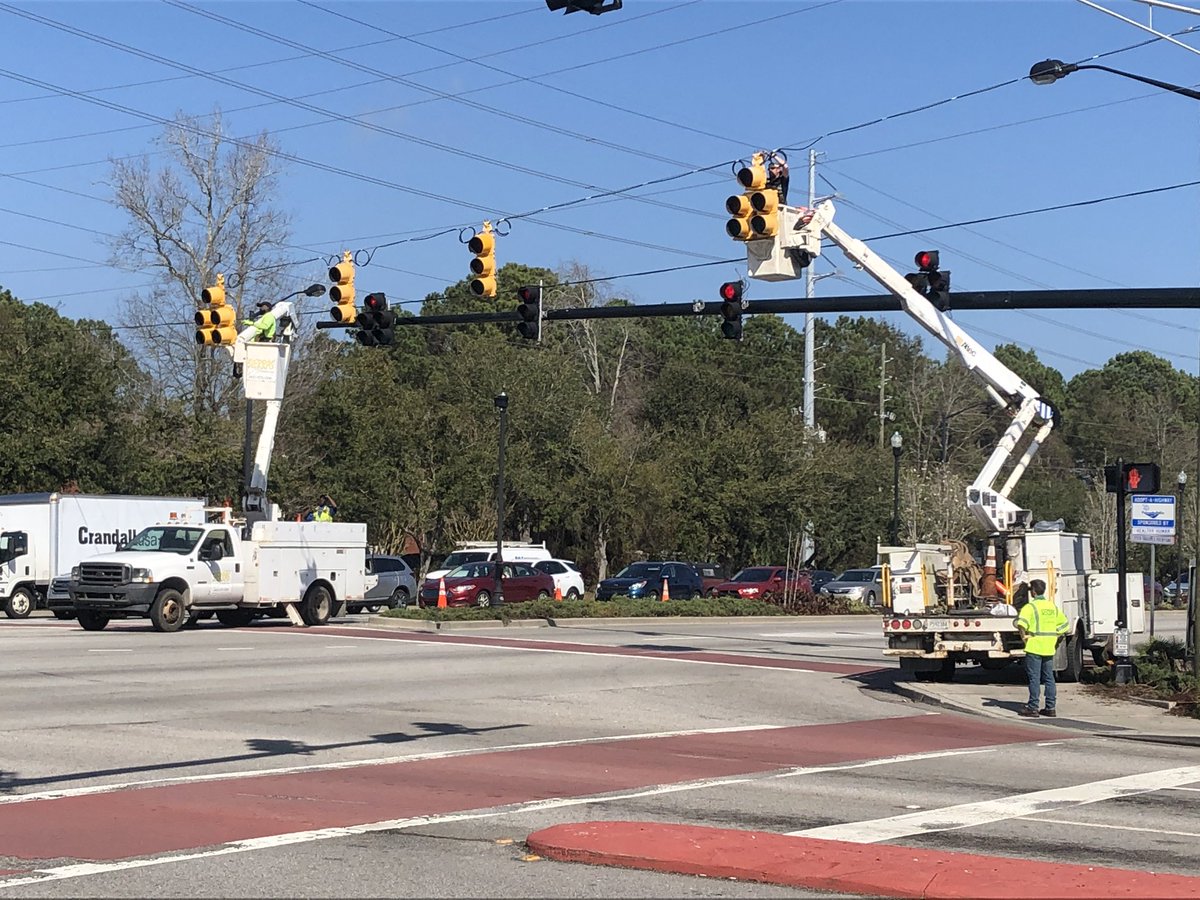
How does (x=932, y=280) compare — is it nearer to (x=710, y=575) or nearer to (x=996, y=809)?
(x=996, y=809)

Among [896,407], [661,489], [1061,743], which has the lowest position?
[1061,743]

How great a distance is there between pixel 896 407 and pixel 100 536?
237 ft

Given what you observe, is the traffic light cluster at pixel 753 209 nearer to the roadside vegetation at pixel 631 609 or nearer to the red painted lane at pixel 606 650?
the red painted lane at pixel 606 650

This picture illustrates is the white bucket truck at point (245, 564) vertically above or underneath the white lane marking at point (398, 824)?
above

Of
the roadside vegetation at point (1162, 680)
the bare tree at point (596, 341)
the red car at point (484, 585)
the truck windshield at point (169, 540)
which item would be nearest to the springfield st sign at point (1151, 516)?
the roadside vegetation at point (1162, 680)

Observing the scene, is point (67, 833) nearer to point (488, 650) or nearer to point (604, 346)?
point (488, 650)

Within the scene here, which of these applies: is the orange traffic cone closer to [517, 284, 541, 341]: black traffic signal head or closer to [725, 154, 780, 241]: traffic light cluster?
[725, 154, 780, 241]: traffic light cluster

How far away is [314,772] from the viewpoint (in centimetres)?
1295

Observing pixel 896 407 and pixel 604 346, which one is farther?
pixel 896 407

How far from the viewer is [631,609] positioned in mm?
41781

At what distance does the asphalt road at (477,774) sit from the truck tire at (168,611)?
19.8 ft

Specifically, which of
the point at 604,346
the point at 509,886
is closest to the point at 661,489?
the point at 604,346

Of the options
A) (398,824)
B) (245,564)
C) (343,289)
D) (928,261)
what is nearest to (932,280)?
(928,261)

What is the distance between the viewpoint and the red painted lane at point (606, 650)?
27172 millimetres
